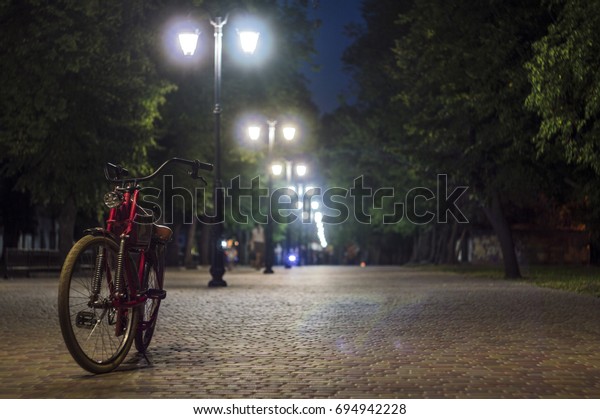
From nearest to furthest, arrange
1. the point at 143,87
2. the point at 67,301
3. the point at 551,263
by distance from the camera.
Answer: the point at 67,301 → the point at 143,87 → the point at 551,263

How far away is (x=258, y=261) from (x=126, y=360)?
46675 mm

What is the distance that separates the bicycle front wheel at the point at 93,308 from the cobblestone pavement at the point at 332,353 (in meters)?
0.21

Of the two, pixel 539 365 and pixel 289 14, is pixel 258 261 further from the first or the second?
pixel 539 365

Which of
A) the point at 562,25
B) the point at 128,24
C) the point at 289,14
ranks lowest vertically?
the point at 562,25

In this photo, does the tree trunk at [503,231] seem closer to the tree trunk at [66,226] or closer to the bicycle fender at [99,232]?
the tree trunk at [66,226]

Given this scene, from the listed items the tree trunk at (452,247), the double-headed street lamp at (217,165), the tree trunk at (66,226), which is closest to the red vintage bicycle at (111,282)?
the double-headed street lamp at (217,165)

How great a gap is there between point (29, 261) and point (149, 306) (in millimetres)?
27717

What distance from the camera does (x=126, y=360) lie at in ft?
33.9

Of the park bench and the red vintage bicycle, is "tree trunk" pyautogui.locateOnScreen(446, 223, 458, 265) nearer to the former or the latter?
the park bench

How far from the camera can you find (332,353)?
11.1m

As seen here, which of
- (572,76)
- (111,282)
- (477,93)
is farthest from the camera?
(477,93)

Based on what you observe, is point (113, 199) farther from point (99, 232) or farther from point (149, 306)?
point (149, 306)

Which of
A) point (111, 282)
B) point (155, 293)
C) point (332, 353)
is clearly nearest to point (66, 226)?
point (332, 353)

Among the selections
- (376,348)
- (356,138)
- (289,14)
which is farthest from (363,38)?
(376,348)
